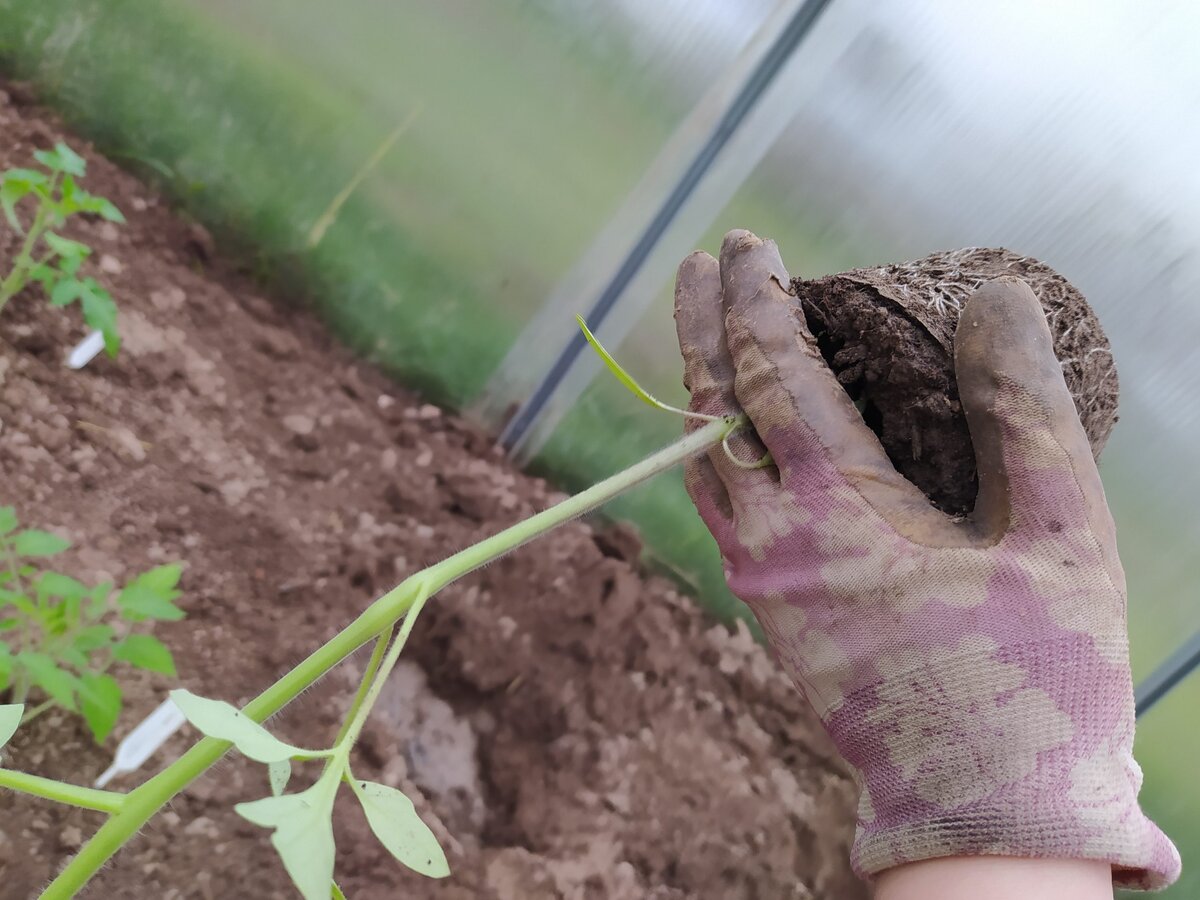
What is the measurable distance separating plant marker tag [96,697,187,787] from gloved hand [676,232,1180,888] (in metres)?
0.81

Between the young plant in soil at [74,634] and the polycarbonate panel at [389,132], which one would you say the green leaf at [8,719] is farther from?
the polycarbonate panel at [389,132]

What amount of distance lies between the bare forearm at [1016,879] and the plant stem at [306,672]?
0.41m

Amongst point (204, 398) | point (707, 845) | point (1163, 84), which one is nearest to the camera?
point (1163, 84)

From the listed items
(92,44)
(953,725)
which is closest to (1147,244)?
(953,725)

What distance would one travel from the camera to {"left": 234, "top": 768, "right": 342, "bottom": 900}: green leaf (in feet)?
1.08

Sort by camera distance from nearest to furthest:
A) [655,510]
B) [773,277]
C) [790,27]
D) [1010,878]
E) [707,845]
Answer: [1010,878] → [773,277] → [790,27] → [707,845] → [655,510]

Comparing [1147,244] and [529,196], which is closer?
[1147,244]

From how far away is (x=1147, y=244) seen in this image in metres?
1.09

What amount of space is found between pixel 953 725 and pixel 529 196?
1.14 metres

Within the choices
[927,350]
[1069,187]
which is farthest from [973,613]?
[1069,187]

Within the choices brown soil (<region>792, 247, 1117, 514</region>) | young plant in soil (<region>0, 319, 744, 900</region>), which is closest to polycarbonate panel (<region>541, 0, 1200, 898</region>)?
brown soil (<region>792, 247, 1117, 514</region>)

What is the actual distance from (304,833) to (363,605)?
1028 millimetres

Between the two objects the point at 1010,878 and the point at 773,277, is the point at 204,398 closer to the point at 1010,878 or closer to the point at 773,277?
the point at 773,277

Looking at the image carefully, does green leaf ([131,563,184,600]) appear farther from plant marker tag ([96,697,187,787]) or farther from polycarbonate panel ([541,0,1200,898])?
polycarbonate panel ([541,0,1200,898])
